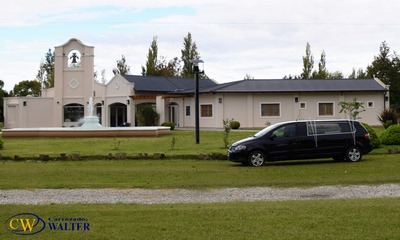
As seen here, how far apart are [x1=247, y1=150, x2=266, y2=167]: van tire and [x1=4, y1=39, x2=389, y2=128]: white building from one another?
26669 mm

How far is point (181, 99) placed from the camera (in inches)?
2013

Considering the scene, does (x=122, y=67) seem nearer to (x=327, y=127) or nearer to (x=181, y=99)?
(x=181, y=99)

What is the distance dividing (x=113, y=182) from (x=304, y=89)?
35.4 metres

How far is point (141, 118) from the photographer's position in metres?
50.0

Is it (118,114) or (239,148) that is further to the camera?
(118,114)

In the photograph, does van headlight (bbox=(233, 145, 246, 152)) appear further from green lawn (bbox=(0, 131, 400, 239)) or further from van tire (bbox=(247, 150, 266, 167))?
green lawn (bbox=(0, 131, 400, 239))

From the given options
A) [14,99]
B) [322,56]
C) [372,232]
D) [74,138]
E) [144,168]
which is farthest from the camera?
[322,56]

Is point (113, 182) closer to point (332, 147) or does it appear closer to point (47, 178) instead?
point (47, 178)

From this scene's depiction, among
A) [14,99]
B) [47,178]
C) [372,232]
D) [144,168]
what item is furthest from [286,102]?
[372,232]

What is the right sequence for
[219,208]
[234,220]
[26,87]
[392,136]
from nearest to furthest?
[234,220] → [219,208] → [392,136] → [26,87]

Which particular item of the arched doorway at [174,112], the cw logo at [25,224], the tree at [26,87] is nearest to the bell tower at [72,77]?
the arched doorway at [174,112]

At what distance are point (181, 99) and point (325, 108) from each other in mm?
13478

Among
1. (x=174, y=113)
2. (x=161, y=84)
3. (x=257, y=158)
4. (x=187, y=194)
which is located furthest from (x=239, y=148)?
(x=161, y=84)

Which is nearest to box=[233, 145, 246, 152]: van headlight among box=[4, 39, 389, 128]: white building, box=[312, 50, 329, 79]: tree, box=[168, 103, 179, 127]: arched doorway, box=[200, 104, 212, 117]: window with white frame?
box=[4, 39, 389, 128]: white building
